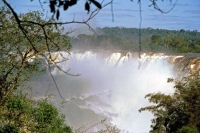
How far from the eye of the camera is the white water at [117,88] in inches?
882

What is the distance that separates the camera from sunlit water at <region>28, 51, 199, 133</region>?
22.4 m

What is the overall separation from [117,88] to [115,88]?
258mm

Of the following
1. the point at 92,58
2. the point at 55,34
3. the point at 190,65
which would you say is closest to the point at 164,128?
the point at 55,34

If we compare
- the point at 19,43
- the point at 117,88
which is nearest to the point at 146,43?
the point at 117,88

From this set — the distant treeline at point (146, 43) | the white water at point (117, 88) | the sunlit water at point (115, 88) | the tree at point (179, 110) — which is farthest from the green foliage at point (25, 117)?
the distant treeline at point (146, 43)

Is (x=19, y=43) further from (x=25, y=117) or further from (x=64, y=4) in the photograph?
(x=64, y=4)

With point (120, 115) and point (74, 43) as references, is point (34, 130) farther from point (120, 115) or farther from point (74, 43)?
point (74, 43)

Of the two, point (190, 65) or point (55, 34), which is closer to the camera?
point (55, 34)

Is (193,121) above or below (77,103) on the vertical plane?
below

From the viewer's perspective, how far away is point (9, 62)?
7074 millimetres

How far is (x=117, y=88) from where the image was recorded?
1227 inches

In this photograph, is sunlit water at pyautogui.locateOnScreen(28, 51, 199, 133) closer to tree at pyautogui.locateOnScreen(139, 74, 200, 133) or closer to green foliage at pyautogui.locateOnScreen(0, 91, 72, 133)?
tree at pyautogui.locateOnScreen(139, 74, 200, 133)

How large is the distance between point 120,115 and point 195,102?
13.9 meters

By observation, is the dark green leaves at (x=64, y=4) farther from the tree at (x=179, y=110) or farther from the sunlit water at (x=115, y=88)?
the sunlit water at (x=115, y=88)
